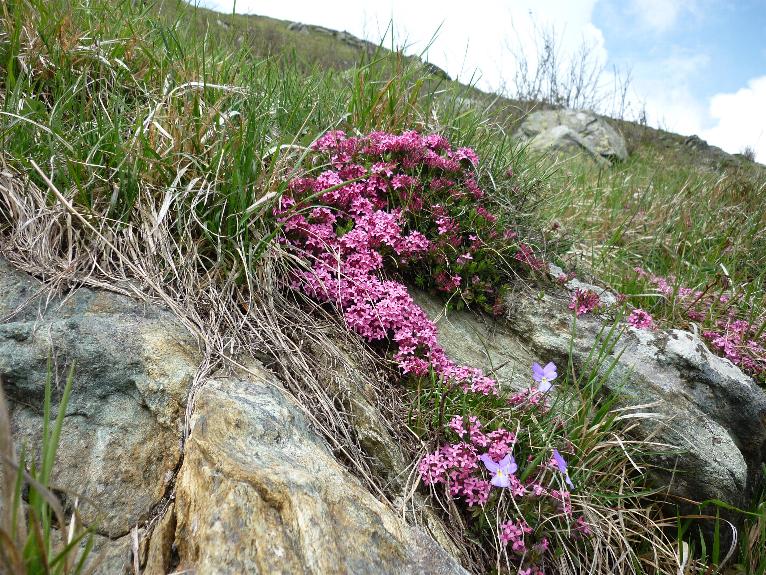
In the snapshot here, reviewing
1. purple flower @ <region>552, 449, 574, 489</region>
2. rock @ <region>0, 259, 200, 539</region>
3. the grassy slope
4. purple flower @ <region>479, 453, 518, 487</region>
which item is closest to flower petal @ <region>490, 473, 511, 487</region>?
purple flower @ <region>479, 453, 518, 487</region>

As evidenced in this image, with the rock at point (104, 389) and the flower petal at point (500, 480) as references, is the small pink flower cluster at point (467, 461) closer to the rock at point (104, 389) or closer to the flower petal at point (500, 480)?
the flower petal at point (500, 480)

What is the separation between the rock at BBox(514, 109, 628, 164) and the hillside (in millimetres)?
7917

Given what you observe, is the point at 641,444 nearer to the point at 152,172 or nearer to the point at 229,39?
the point at 152,172

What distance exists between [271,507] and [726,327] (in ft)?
11.9

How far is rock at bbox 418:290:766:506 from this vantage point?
2.83 metres

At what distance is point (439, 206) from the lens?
3.23 meters

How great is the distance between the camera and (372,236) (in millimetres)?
2959

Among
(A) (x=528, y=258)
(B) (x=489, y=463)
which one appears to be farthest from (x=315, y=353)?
(A) (x=528, y=258)

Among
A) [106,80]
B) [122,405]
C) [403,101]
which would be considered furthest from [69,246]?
[403,101]

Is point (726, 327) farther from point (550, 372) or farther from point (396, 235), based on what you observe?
point (396, 235)

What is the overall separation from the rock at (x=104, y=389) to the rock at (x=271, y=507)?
0.52 ft

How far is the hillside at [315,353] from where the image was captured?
1666mm

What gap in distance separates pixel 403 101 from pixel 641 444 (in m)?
2.73

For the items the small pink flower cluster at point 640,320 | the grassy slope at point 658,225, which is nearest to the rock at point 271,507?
the small pink flower cluster at point 640,320
